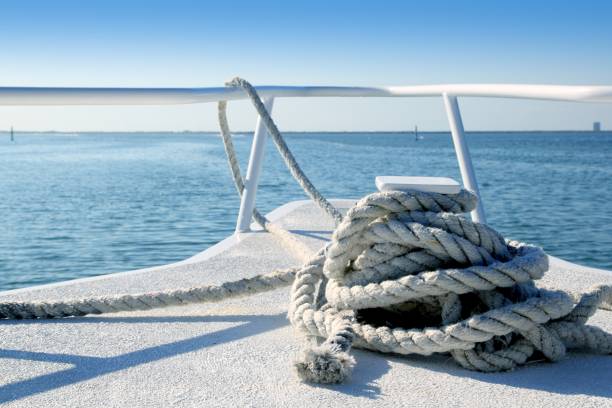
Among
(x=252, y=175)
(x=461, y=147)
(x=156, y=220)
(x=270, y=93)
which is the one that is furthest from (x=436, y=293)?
(x=156, y=220)

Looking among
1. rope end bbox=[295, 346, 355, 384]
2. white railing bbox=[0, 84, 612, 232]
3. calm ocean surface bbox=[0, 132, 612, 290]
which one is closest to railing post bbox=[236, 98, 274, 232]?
white railing bbox=[0, 84, 612, 232]

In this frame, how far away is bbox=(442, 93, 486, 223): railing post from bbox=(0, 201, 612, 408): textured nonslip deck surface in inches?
37.6

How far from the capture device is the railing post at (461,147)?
10.0 ft

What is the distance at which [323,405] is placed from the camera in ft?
4.81

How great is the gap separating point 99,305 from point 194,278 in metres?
0.62

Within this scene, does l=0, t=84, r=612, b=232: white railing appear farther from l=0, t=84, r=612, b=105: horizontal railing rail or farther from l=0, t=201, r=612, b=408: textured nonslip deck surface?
l=0, t=201, r=612, b=408: textured nonslip deck surface

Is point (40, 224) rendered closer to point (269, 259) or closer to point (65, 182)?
point (269, 259)

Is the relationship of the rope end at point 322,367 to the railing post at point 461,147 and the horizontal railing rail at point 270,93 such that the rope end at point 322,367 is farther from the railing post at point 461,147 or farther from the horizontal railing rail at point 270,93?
the railing post at point 461,147

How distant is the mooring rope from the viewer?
1693 mm

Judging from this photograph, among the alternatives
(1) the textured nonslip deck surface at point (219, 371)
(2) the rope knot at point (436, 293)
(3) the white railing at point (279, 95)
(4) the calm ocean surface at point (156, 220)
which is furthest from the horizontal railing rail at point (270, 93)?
(4) the calm ocean surface at point (156, 220)

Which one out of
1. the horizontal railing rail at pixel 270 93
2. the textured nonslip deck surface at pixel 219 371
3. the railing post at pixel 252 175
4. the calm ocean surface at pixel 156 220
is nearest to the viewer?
the textured nonslip deck surface at pixel 219 371

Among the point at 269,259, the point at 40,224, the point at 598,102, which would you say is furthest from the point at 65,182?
the point at 598,102

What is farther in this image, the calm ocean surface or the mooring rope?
the calm ocean surface

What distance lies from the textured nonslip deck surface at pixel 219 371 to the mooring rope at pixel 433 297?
5 cm
